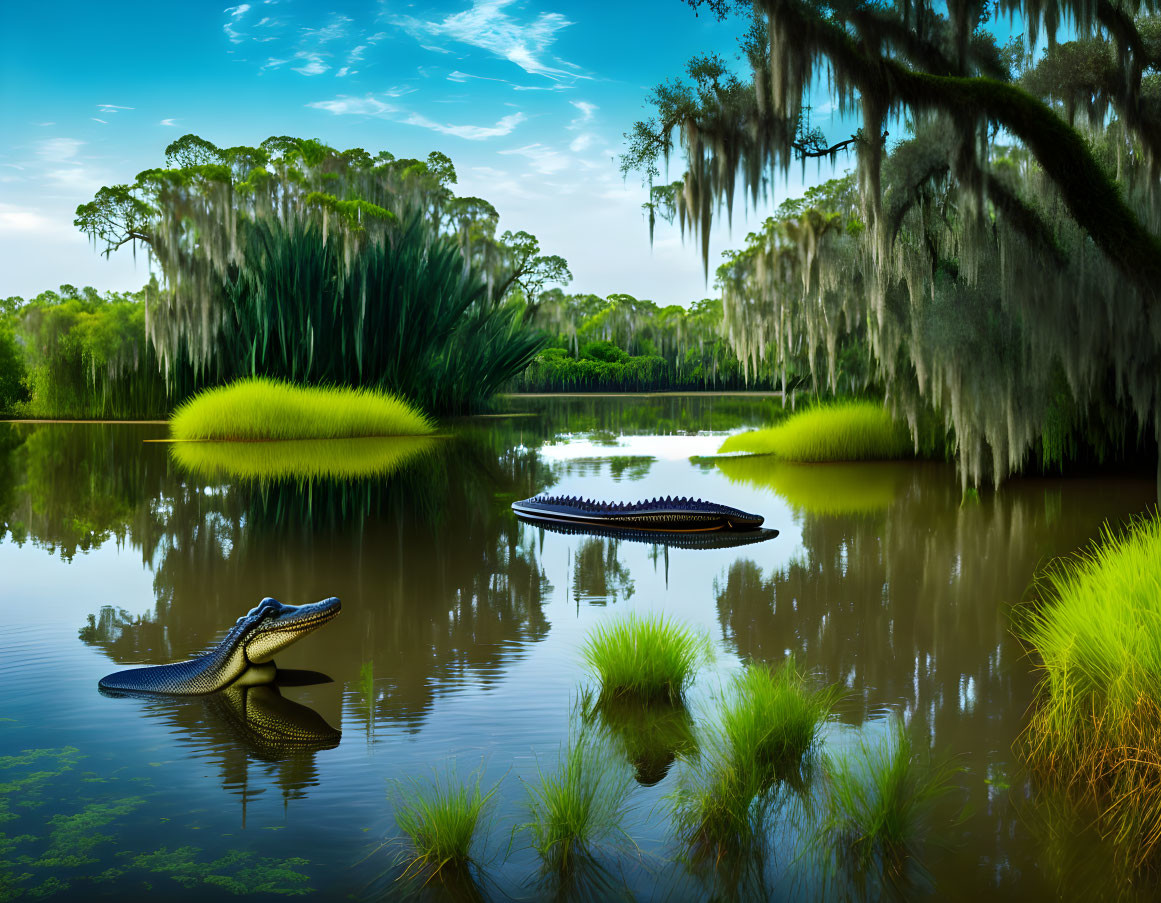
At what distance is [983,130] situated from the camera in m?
7.73

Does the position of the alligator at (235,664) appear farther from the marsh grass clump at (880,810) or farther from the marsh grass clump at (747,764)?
the marsh grass clump at (880,810)

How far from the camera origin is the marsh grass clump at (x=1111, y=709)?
2982 millimetres

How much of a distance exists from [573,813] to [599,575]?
13.1 feet

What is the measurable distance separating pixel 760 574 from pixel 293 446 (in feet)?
44.6

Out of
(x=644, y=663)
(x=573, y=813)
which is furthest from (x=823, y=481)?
(x=573, y=813)

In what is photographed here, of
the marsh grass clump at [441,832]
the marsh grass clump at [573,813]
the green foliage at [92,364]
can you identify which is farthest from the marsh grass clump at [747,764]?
the green foliage at [92,364]

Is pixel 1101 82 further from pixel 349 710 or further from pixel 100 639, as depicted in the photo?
pixel 100 639

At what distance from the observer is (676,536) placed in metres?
8.55

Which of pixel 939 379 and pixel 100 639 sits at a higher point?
pixel 939 379

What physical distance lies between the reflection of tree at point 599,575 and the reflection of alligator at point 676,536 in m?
0.37

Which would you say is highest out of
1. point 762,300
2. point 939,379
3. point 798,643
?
point 762,300

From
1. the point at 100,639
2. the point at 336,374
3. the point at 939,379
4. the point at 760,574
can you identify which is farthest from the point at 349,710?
the point at 336,374

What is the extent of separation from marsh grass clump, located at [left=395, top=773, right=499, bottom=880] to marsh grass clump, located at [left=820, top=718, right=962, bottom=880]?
1008 mm

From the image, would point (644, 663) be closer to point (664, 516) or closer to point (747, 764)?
point (747, 764)
